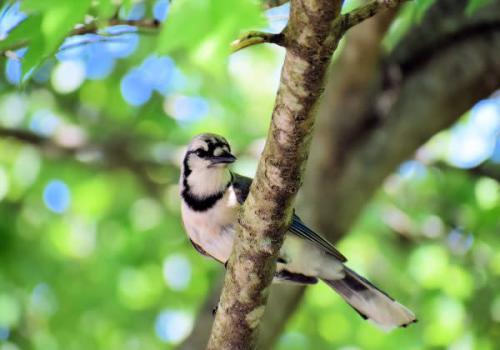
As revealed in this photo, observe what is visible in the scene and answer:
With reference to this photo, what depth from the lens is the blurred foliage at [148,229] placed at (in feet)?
24.4

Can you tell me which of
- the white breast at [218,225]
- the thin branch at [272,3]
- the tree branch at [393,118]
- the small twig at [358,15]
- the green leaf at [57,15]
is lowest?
the green leaf at [57,15]

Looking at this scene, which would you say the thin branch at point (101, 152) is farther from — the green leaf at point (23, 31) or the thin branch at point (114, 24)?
the green leaf at point (23, 31)

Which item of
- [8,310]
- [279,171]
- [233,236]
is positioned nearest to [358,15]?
[279,171]

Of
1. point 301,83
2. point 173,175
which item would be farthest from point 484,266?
point 301,83

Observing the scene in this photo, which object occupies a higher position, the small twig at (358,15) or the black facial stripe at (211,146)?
the black facial stripe at (211,146)

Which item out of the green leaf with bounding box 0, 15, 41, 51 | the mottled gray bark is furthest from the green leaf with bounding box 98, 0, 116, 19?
the mottled gray bark

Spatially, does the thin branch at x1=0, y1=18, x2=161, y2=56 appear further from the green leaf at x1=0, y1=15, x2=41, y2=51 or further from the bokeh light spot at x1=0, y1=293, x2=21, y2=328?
the bokeh light spot at x1=0, y1=293, x2=21, y2=328

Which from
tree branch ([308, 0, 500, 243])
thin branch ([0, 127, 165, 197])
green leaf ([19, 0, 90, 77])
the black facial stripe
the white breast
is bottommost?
green leaf ([19, 0, 90, 77])

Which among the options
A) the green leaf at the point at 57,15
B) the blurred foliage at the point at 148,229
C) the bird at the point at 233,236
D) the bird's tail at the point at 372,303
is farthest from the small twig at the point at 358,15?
the blurred foliage at the point at 148,229

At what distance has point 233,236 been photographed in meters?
4.32

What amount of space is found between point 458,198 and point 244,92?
247 cm

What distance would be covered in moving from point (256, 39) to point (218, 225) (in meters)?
1.69

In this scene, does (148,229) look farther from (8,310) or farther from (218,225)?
(218,225)

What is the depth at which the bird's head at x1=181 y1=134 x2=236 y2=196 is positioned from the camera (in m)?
4.59
